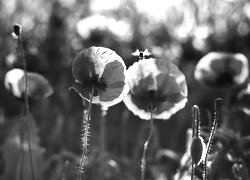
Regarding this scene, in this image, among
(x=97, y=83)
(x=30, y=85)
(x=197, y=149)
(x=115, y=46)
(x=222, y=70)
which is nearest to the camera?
(x=197, y=149)

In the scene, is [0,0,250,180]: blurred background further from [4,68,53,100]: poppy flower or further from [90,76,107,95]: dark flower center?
[90,76,107,95]: dark flower center

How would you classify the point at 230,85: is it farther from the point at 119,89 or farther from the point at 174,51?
the point at 174,51

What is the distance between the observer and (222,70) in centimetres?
201

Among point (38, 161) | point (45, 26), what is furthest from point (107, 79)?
point (45, 26)

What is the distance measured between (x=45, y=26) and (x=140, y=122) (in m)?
1.27

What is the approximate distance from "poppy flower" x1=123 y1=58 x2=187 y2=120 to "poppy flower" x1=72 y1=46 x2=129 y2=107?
0.06 metres

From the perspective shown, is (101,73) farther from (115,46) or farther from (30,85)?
(115,46)

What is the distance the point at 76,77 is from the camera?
131cm

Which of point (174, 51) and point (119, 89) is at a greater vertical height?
point (174, 51)

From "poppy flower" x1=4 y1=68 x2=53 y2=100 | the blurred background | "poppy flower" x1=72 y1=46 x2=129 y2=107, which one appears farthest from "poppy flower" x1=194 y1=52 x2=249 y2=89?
"poppy flower" x1=72 y1=46 x2=129 y2=107

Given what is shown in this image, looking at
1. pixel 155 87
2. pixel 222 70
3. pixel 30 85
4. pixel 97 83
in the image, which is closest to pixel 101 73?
pixel 97 83

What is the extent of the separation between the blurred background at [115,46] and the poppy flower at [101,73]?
999 mm

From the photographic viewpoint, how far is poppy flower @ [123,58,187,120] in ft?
4.46

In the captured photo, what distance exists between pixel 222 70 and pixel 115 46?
1.84 meters
